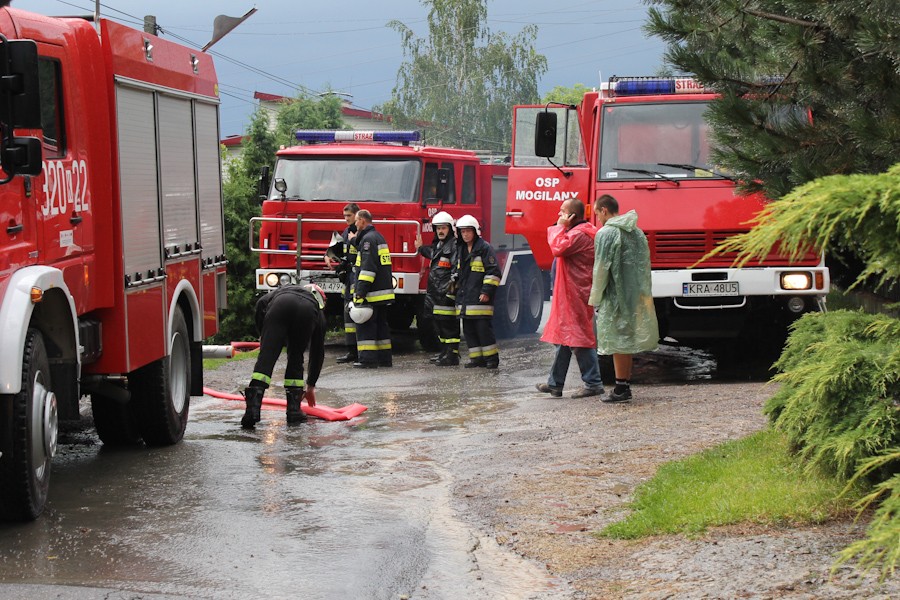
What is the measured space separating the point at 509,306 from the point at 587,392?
→ 8.20m

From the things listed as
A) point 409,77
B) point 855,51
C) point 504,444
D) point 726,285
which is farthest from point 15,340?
point 409,77

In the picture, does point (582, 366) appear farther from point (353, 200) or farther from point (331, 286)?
point (353, 200)

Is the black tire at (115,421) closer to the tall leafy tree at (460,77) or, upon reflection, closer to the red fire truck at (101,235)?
the red fire truck at (101,235)

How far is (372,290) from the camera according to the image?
14953 mm

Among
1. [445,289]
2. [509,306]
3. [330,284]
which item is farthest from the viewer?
[509,306]

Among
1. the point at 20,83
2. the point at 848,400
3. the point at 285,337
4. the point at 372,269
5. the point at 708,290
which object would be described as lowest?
the point at 285,337

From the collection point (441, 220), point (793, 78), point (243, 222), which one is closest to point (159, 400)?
point (793, 78)

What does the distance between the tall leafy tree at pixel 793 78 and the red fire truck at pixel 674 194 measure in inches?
163

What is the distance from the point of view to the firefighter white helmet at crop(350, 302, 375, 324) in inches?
585

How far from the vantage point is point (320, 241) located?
55.6 ft

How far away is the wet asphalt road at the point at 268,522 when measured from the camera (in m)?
5.43

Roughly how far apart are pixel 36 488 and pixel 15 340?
2.80ft

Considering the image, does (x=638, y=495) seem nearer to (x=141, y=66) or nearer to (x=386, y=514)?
(x=386, y=514)

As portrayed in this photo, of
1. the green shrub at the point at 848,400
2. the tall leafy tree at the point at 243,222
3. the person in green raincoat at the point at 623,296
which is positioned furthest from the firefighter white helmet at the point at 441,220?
the green shrub at the point at 848,400
